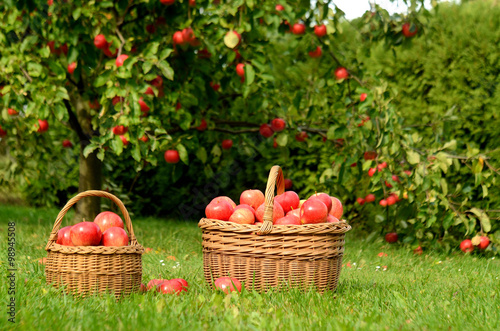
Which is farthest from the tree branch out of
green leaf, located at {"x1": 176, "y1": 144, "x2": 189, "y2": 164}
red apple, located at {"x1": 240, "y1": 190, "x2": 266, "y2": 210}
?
red apple, located at {"x1": 240, "y1": 190, "x2": 266, "y2": 210}

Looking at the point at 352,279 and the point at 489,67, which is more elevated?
the point at 489,67

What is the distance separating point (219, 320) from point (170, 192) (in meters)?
4.72

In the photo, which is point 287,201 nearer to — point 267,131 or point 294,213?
point 294,213

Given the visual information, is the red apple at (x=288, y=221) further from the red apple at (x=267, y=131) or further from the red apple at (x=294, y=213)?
the red apple at (x=267, y=131)

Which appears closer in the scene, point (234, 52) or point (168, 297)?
point (168, 297)

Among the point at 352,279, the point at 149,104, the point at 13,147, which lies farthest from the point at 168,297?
the point at 13,147

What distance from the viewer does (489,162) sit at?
12.9ft

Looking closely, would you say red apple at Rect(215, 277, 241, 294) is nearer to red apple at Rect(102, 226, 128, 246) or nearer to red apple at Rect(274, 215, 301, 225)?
red apple at Rect(274, 215, 301, 225)

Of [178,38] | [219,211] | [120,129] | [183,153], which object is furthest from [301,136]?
[219,211]

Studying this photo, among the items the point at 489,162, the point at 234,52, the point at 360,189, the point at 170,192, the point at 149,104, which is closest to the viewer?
the point at 149,104

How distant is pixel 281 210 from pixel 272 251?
0.77 ft

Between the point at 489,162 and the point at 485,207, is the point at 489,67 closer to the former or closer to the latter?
the point at 489,162

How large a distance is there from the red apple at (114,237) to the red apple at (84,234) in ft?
0.18

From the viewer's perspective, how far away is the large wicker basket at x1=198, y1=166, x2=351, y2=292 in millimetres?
2143
